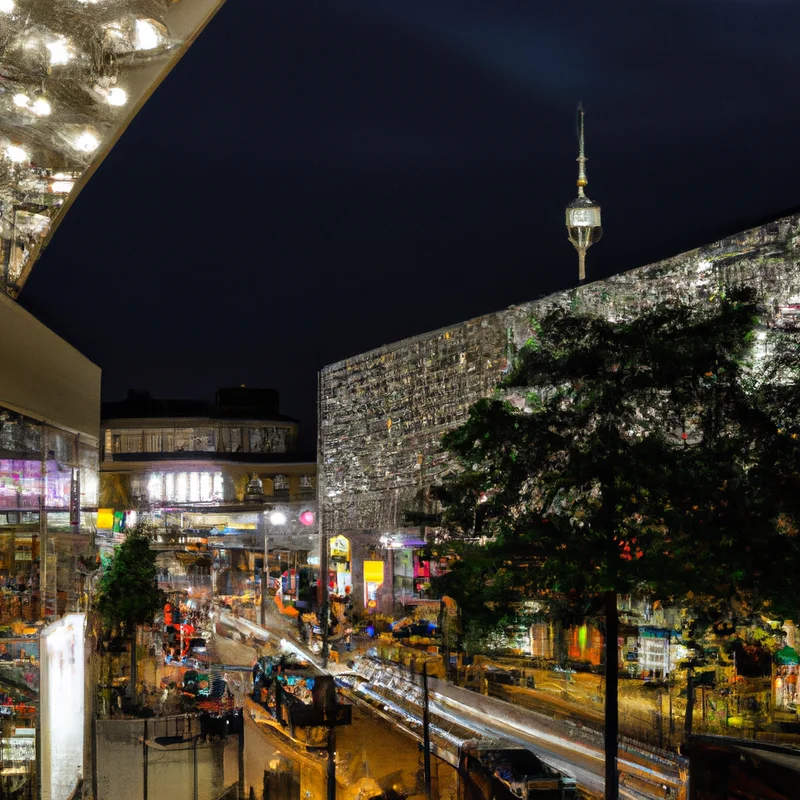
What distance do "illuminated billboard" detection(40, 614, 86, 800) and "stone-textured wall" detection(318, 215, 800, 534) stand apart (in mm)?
5820

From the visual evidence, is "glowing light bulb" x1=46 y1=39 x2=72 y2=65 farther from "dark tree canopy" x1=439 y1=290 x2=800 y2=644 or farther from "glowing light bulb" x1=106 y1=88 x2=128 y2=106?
"dark tree canopy" x1=439 y1=290 x2=800 y2=644

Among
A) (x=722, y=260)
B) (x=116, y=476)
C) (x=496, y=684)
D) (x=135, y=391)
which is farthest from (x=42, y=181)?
(x=135, y=391)

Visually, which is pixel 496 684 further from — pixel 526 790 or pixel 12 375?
pixel 12 375

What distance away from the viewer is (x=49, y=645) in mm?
8094

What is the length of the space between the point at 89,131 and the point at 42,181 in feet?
1.71

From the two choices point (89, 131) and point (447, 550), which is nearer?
point (89, 131)

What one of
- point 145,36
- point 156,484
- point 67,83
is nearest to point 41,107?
point 67,83

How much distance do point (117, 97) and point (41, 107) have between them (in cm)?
41

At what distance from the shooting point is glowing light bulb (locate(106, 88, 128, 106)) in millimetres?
5793

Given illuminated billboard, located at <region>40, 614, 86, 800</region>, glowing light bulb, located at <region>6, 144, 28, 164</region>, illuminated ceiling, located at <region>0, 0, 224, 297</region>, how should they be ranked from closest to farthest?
illuminated ceiling, located at <region>0, 0, 224, 297</region> < glowing light bulb, located at <region>6, 144, 28, 164</region> < illuminated billboard, located at <region>40, 614, 86, 800</region>

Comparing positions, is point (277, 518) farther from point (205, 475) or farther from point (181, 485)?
point (181, 485)

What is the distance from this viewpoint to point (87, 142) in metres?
6.18

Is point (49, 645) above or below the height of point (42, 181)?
below

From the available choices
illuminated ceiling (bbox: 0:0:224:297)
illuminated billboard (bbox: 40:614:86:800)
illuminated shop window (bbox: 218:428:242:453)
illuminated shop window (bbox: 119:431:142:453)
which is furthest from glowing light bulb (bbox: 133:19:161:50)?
illuminated shop window (bbox: 119:431:142:453)
